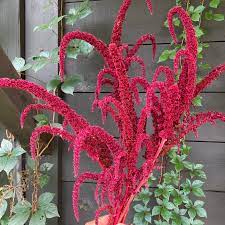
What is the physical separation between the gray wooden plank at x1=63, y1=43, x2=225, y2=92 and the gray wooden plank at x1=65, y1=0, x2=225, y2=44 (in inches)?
1.4

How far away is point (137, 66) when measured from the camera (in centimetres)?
106

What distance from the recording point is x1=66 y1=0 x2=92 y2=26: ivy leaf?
1.00 m

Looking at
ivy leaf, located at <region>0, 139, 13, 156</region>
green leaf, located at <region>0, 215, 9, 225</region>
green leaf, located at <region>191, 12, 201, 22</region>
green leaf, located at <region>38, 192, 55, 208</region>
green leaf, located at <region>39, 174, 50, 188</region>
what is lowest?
green leaf, located at <region>0, 215, 9, 225</region>

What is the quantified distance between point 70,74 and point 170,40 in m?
0.34

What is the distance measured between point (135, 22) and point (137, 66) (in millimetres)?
140

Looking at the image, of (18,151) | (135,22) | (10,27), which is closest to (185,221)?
(18,151)

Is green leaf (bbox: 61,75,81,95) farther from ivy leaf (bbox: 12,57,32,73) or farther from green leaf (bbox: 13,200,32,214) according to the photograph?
green leaf (bbox: 13,200,32,214)

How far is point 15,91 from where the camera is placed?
93 cm

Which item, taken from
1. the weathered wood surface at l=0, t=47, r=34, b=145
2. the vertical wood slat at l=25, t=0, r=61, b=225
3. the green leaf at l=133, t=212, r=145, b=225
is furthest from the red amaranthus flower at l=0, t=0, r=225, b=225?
the vertical wood slat at l=25, t=0, r=61, b=225

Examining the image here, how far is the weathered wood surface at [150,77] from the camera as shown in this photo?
3.23 feet

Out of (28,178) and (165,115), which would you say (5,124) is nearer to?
(28,178)

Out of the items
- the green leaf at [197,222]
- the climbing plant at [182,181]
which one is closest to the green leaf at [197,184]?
the climbing plant at [182,181]

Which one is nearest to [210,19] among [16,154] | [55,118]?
[55,118]

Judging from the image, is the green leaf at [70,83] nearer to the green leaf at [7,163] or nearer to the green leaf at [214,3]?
the green leaf at [7,163]
